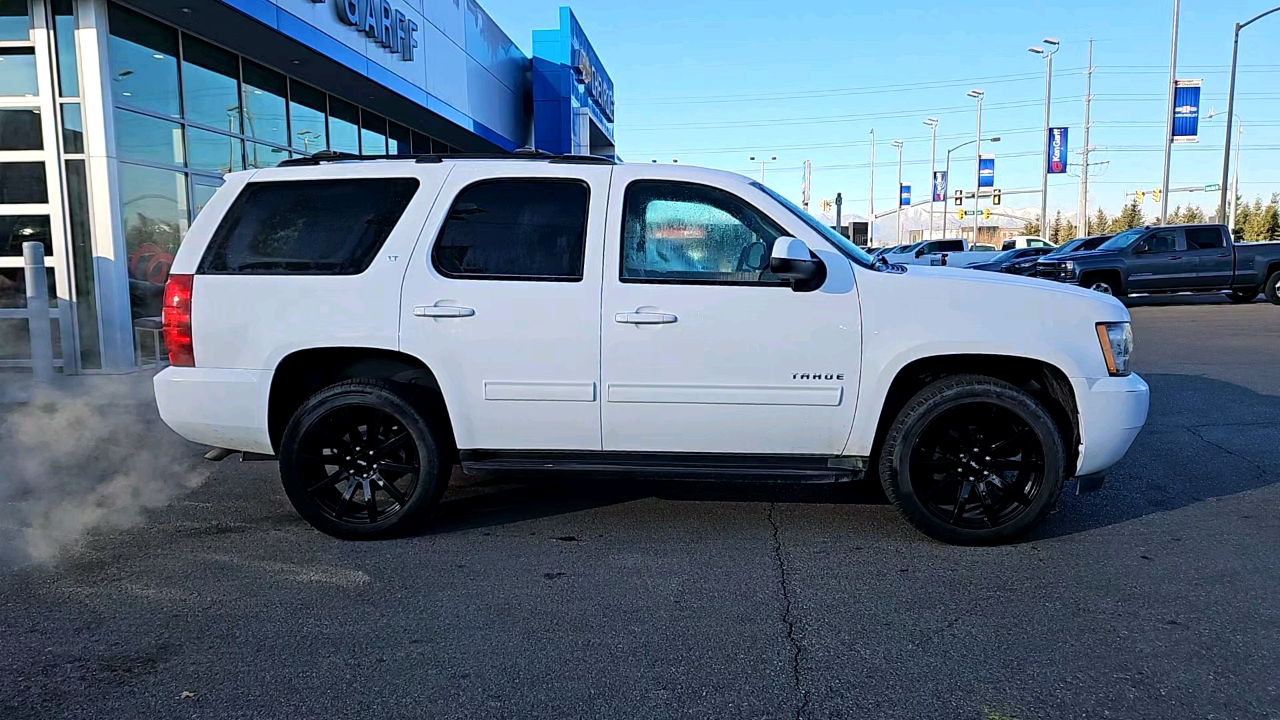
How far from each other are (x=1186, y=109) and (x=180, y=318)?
3197cm

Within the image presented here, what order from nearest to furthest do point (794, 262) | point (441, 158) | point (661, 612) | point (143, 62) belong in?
point (661, 612)
point (794, 262)
point (441, 158)
point (143, 62)

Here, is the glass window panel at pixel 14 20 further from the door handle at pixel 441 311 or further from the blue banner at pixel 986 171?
the blue banner at pixel 986 171

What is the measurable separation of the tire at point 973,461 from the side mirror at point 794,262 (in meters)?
0.83

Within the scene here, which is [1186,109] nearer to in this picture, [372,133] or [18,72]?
[372,133]

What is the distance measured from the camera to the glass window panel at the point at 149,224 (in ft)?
34.8

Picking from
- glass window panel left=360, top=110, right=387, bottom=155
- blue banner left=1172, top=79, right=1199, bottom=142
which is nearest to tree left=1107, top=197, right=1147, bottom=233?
blue banner left=1172, top=79, right=1199, bottom=142

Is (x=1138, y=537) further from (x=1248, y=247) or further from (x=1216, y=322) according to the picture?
(x=1248, y=247)

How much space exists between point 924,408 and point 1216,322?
48.8 feet

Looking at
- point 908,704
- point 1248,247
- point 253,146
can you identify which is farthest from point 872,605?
point 1248,247

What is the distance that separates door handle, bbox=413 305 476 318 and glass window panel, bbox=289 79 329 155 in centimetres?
1167

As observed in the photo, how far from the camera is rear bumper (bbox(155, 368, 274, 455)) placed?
457 cm

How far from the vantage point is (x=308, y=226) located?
4.66m

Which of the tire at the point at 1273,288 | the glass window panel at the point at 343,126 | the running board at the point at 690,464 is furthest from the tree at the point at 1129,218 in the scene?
the running board at the point at 690,464

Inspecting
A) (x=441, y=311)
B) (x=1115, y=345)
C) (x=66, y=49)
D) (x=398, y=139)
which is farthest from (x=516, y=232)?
(x=398, y=139)
